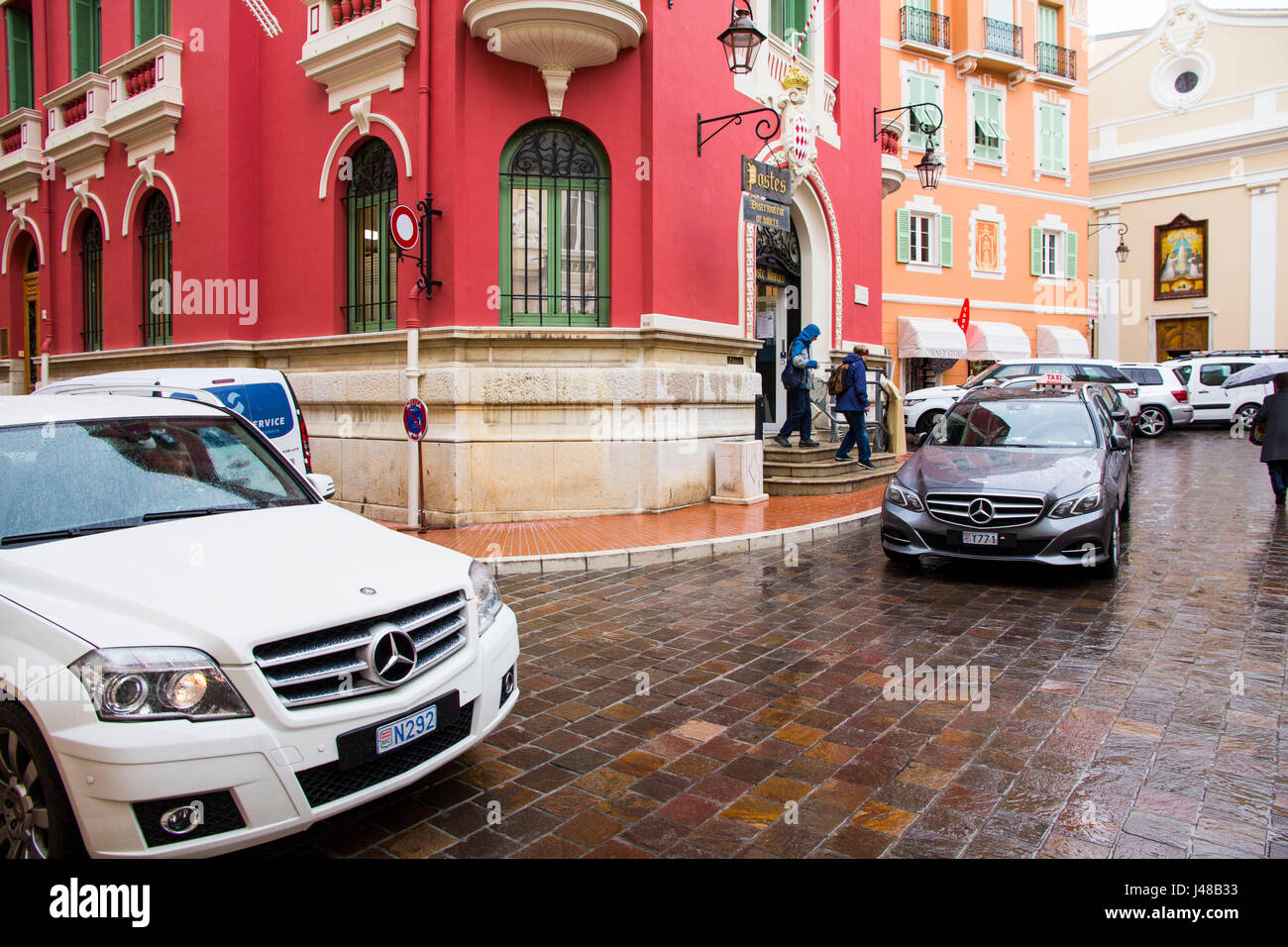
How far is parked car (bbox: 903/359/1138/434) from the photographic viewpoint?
813 inches

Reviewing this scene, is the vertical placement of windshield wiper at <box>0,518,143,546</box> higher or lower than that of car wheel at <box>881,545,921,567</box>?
higher

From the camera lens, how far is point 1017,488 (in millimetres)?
7328

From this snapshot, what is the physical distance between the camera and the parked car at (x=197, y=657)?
2.59 m

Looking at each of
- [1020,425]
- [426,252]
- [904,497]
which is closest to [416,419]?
[426,252]

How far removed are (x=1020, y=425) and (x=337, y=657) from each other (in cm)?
766

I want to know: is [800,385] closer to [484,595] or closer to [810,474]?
[810,474]

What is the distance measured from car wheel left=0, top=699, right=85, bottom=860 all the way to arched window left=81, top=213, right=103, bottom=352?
16581 millimetres

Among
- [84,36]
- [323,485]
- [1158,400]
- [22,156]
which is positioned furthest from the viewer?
[1158,400]

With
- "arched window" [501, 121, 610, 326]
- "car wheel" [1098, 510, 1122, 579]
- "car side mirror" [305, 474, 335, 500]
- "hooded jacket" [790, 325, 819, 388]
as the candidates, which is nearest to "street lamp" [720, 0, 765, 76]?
"arched window" [501, 121, 610, 326]

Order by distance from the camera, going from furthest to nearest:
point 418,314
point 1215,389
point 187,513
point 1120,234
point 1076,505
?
point 1120,234 → point 1215,389 → point 418,314 → point 1076,505 → point 187,513

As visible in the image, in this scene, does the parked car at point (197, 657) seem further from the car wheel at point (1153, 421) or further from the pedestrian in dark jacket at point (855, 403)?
the car wheel at point (1153, 421)

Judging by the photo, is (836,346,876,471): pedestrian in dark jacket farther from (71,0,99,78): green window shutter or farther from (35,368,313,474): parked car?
(71,0,99,78): green window shutter

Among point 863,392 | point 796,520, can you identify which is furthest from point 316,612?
point 863,392

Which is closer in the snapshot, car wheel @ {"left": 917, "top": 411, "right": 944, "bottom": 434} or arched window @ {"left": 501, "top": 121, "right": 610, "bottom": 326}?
arched window @ {"left": 501, "top": 121, "right": 610, "bottom": 326}
